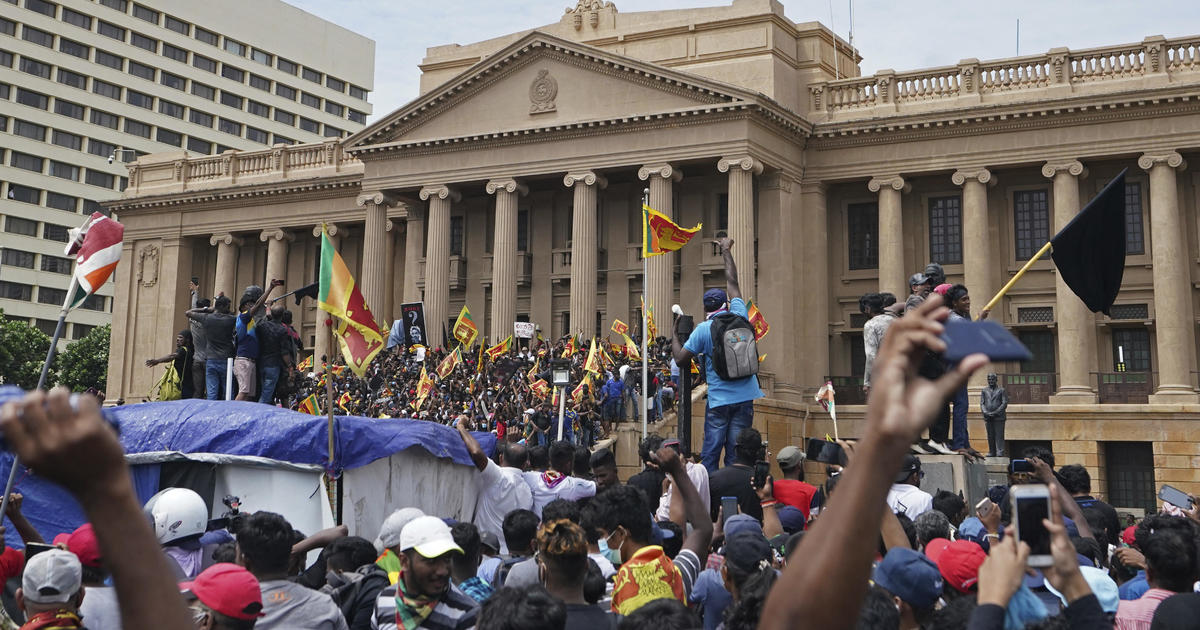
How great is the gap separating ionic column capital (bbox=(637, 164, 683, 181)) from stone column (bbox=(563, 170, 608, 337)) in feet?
6.61

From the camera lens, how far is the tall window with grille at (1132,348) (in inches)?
1486

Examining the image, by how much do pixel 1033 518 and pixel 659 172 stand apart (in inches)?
1480

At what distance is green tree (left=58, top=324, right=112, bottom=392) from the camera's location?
2778 inches

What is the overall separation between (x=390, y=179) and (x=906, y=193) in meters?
19.2

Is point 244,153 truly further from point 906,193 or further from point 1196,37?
point 1196,37

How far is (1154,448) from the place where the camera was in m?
34.9

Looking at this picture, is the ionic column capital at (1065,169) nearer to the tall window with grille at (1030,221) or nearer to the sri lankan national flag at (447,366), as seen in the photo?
the tall window with grille at (1030,221)

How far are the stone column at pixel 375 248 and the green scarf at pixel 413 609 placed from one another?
4060 cm

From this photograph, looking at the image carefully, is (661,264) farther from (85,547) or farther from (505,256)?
(85,547)

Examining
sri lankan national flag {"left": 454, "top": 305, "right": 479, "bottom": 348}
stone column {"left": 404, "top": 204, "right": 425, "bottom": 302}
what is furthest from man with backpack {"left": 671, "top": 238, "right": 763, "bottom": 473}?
stone column {"left": 404, "top": 204, "right": 425, "bottom": 302}

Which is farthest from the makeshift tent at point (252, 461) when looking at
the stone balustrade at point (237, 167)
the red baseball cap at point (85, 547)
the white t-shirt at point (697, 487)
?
the stone balustrade at point (237, 167)

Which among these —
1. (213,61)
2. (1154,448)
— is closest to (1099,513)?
(1154,448)

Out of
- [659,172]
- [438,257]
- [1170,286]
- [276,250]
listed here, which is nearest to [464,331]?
[438,257]

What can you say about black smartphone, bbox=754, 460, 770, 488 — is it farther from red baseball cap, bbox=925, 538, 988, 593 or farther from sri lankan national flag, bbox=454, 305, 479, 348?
sri lankan national flag, bbox=454, 305, 479, 348
